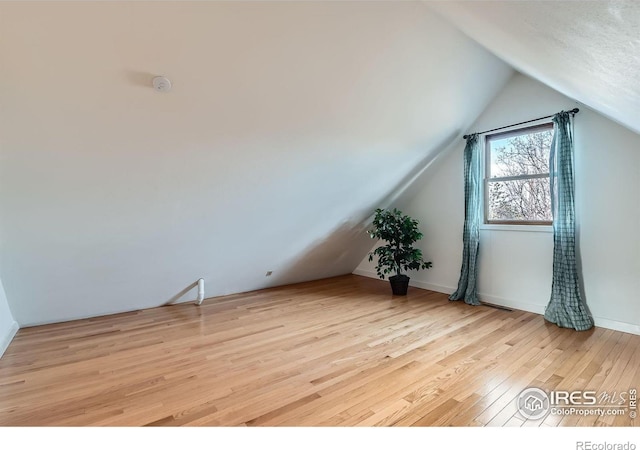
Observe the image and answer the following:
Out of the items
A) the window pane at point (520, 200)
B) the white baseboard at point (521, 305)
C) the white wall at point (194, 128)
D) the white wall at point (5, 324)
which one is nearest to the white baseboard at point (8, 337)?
the white wall at point (5, 324)

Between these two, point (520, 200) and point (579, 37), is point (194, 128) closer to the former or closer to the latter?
point (579, 37)

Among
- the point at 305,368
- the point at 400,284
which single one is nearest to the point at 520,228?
the point at 400,284

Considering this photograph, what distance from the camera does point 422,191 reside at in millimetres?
4598

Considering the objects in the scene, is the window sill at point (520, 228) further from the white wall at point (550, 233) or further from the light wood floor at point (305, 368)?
the light wood floor at point (305, 368)

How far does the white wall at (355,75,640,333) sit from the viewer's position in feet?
9.27

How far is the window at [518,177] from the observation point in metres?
3.43

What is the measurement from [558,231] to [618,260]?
0.52 m

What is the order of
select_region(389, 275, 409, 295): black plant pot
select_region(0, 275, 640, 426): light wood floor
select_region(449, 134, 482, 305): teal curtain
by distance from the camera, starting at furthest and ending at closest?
select_region(389, 275, 409, 295): black plant pot, select_region(449, 134, 482, 305): teal curtain, select_region(0, 275, 640, 426): light wood floor

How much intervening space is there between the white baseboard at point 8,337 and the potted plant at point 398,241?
3.88 m

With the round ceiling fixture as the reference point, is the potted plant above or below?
below

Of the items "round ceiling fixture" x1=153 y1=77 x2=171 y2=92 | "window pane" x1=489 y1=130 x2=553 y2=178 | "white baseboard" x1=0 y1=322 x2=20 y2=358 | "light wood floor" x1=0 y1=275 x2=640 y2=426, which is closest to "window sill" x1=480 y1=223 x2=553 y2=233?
"window pane" x1=489 y1=130 x2=553 y2=178

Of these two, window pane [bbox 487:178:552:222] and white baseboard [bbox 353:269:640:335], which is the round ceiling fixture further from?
white baseboard [bbox 353:269:640:335]

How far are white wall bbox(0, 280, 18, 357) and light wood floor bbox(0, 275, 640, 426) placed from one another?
8cm

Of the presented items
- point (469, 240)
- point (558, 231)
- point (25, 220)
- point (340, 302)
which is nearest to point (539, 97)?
point (558, 231)
